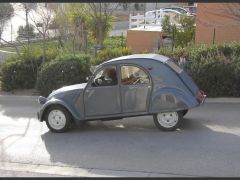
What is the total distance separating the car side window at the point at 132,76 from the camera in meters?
8.69

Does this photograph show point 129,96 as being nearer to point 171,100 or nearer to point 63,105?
point 171,100

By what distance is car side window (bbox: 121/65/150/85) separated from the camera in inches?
342

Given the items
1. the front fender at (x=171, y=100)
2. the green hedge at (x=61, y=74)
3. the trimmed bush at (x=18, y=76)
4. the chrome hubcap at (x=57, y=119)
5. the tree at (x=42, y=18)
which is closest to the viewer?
the front fender at (x=171, y=100)

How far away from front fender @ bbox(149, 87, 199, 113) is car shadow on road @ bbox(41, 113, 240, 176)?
0.47 m

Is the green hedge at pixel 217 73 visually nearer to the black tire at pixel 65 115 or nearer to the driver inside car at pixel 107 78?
the driver inside car at pixel 107 78

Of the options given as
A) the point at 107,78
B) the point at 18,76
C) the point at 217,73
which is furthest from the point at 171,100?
the point at 18,76

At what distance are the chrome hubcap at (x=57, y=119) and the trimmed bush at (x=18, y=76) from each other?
525 cm

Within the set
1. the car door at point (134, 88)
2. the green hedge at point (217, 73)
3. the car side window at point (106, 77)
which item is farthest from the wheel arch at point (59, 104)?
the green hedge at point (217, 73)

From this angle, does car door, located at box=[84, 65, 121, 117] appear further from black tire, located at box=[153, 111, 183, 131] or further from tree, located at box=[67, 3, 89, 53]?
tree, located at box=[67, 3, 89, 53]

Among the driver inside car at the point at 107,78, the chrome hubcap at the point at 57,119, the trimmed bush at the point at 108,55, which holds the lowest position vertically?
the chrome hubcap at the point at 57,119

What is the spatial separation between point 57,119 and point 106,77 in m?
1.31

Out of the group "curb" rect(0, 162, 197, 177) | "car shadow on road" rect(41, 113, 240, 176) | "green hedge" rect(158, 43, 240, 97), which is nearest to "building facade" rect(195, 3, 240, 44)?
"green hedge" rect(158, 43, 240, 97)

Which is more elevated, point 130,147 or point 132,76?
point 132,76

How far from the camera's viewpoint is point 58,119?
9.10m
